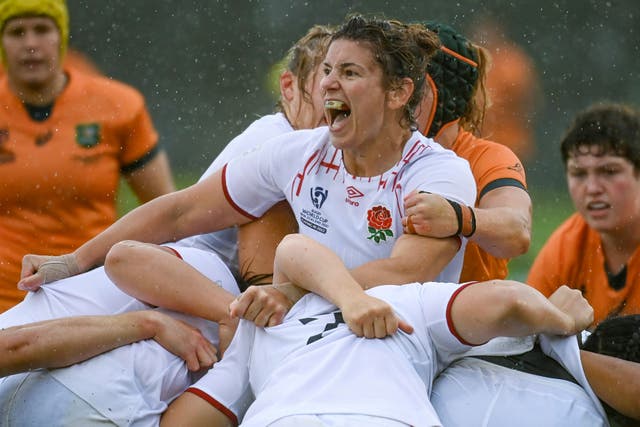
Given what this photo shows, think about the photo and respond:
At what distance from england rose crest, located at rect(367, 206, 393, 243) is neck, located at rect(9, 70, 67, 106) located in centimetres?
295

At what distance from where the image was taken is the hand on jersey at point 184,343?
11.3ft

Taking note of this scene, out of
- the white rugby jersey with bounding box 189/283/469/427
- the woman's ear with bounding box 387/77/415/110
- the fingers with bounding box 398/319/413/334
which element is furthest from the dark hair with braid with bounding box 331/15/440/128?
the fingers with bounding box 398/319/413/334

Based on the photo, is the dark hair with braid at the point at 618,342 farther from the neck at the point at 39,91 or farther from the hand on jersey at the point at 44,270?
the neck at the point at 39,91

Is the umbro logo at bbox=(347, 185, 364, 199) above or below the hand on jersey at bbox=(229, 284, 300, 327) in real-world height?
above

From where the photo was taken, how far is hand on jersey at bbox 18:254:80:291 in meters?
3.74

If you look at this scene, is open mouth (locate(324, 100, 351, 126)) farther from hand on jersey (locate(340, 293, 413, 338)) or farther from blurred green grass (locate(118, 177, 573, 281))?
blurred green grass (locate(118, 177, 573, 281))

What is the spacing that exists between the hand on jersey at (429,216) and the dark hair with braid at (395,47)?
0.44 meters

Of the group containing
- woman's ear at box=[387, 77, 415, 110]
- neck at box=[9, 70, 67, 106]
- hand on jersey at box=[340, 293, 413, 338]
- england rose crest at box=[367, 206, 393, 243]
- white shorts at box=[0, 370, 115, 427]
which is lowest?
white shorts at box=[0, 370, 115, 427]

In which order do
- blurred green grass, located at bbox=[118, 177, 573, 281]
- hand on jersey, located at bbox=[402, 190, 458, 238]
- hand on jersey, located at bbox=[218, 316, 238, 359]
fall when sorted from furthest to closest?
blurred green grass, located at bbox=[118, 177, 573, 281]
hand on jersey, located at bbox=[218, 316, 238, 359]
hand on jersey, located at bbox=[402, 190, 458, 238]

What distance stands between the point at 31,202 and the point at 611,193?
2.87 metres

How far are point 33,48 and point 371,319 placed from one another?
138 inches

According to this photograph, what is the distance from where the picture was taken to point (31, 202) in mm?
5758

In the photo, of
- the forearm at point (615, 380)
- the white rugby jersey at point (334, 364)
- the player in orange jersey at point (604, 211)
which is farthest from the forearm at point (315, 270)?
the player in orange jersey at point (604, 211)

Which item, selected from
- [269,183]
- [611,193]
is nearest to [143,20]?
[611,193]
